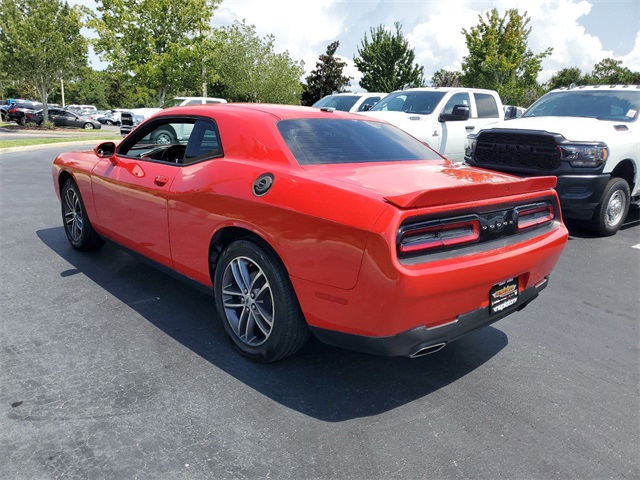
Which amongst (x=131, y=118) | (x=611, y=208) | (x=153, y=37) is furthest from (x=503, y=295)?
(x=153, y=37)

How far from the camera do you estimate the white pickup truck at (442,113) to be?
914 cm

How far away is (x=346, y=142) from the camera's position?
3562 mm

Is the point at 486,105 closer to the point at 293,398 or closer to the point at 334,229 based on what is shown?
the point at 334,229

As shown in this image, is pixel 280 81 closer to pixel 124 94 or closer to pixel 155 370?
pixel 155 370

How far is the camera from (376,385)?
9.69 feet

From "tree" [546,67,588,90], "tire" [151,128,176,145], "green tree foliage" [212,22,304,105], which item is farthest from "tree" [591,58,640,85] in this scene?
"tire" [151,128,176,145]

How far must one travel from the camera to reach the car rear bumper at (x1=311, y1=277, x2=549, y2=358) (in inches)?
99.0

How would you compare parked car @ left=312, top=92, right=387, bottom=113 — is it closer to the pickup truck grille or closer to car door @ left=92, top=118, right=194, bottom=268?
the pickup truck grille

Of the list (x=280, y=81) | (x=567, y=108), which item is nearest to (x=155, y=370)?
(x=567, y=108)

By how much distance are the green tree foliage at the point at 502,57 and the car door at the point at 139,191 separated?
30969 mm

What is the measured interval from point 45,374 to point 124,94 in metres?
76.5

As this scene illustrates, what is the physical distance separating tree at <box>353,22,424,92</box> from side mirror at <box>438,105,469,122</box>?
32.8 m

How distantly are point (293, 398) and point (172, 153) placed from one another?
2.65 meters

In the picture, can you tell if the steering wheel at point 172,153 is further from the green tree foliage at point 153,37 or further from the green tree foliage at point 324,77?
the green tree foliage at point 324,77
